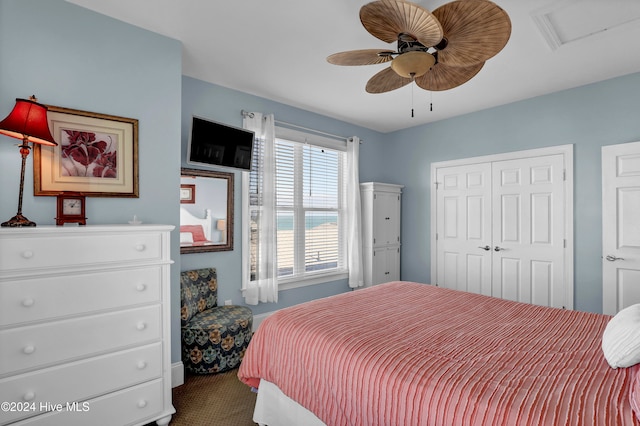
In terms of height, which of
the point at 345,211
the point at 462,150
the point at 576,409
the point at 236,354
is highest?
the point at 462,150

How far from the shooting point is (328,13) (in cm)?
216

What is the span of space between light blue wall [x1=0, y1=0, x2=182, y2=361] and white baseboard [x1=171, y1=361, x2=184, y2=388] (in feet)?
0.38

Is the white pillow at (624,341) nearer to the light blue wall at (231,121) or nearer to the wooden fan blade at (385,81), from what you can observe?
the wooden fan blade at (385,81)

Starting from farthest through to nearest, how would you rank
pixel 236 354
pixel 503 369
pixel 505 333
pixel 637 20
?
pixel 236 354
pixel 637 20
pixel 505 333
pixel 503 369

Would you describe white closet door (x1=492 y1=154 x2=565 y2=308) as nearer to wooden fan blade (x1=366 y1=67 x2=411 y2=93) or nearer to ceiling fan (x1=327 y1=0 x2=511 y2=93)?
ceiling fan (x1=327 y1=0 x2=511 y2=93)

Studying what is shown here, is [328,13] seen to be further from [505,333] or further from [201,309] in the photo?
[201,309]

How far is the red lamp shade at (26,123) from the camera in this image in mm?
1655

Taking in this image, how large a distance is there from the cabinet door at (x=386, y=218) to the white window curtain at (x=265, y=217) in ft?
5.46

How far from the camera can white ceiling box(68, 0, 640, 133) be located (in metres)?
2.11

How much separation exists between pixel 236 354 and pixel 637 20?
3.90m

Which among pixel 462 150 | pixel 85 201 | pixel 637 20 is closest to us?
pixel 85 201

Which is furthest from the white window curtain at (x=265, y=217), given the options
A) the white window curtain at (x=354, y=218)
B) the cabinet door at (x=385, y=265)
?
the cabinet door at (x=385, y=265)

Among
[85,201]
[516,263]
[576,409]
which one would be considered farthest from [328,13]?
[516,263]

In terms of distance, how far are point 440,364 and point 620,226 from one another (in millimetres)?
2983
